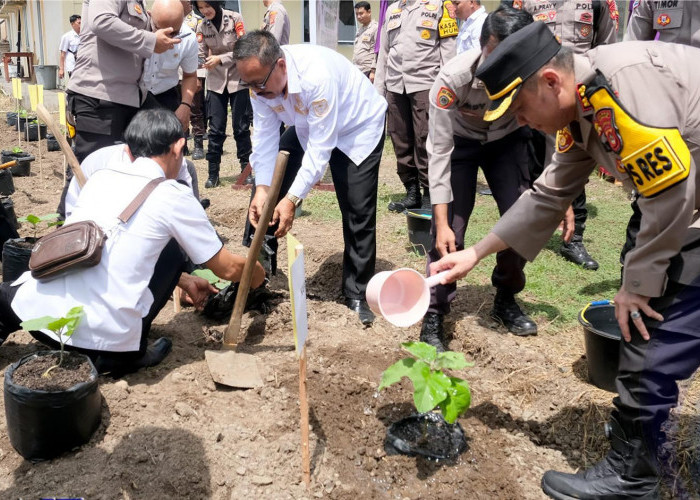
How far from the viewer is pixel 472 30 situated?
226 inches

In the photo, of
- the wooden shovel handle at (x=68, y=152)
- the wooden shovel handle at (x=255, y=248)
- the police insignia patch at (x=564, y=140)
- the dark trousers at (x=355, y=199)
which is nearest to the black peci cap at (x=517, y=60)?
the police insignia patch at (x=564, y=140)

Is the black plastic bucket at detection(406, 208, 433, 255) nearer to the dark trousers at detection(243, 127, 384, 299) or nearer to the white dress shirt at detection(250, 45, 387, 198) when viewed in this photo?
the dark trousers at detection(243, 127, 384, 299)

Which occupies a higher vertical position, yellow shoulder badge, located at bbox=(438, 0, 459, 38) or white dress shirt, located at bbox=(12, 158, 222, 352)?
yellow shoulder badge, located at bbox=(438, 0, 459, 38)

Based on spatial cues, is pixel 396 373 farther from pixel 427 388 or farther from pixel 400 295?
pixel 400 295

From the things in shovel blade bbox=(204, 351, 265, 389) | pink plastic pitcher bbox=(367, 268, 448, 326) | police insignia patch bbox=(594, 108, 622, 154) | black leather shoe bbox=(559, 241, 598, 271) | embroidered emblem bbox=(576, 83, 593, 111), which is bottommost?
shovel blade bbox=(204, 351, 265, 389)

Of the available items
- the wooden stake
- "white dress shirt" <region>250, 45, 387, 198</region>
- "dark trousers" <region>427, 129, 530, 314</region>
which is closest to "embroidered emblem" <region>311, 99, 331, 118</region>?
"white dress shirt" <region>250, 45, 387, 198</region>

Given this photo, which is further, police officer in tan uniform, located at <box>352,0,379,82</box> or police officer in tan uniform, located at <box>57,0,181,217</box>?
police officer in tan uniform, located at <box>352,0,379,82</box>

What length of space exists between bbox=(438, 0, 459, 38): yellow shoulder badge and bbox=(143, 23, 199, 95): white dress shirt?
234 cm

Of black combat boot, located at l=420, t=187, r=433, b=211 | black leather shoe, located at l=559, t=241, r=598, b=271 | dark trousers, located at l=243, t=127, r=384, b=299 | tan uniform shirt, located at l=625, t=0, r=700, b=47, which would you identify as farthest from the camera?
black combat boot, located at l=420, t=187, r=433, b=211

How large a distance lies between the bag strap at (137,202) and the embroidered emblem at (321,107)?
1.04 metres

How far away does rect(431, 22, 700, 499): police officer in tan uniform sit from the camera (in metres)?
1.84

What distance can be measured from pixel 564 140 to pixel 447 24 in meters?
4.00

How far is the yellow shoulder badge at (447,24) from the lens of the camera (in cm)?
595

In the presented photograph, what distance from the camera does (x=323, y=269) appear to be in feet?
15.4
